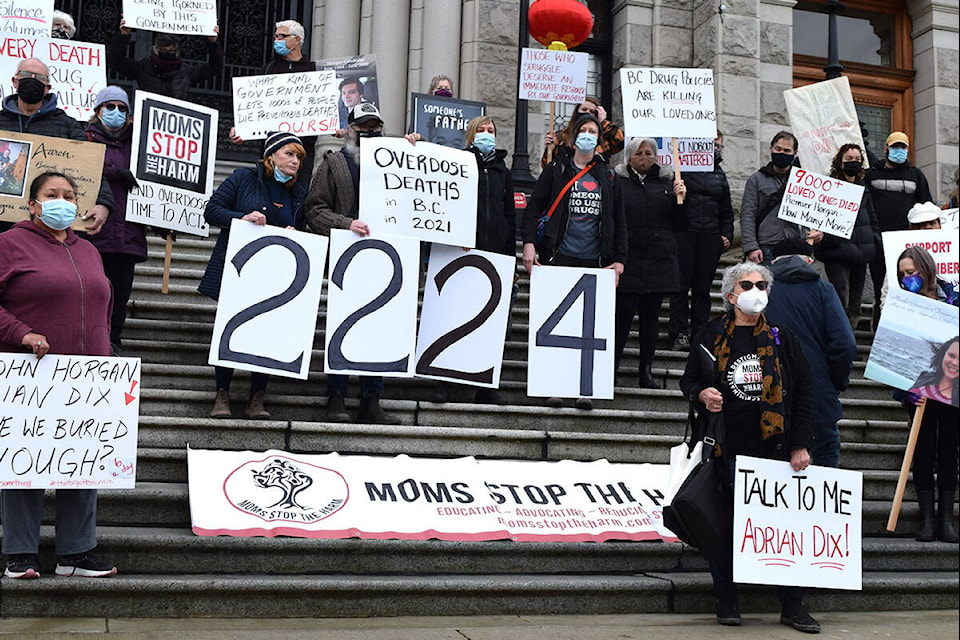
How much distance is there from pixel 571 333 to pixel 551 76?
2935 mm

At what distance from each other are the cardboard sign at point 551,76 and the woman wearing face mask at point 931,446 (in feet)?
11.3

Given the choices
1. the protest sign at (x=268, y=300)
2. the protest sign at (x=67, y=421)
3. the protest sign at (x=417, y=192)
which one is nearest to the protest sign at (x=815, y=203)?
the protest sign at (x=417, y=192)

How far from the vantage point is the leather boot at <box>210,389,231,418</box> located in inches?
271

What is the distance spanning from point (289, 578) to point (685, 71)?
219 inches

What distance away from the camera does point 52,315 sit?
5367 mm

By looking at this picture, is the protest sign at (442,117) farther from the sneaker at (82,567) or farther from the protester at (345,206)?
the sneaker at (82,567)

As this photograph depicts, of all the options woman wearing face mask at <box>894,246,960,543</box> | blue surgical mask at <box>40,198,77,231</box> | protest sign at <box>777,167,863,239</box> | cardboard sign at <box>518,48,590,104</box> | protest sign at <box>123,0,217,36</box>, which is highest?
protest sign at <box>123,0,217,36</box>

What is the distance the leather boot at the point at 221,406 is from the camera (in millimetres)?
6871

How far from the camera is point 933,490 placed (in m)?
7.14

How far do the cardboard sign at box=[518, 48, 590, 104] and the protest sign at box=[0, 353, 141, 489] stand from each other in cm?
520

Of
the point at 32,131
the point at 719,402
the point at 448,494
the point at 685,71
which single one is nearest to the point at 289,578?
the point at 448,494

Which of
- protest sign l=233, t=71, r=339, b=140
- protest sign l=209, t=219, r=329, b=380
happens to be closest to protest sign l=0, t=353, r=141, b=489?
protest sign l=209, t=219, r=329, b=380

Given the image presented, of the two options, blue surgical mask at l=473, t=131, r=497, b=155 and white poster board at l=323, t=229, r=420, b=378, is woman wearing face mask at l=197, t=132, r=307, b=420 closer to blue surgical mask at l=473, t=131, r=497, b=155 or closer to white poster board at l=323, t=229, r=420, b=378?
white poster board at l=323, t=229, r=420, b=378

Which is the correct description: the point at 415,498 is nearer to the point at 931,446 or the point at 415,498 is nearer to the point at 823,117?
the point at 931,446
